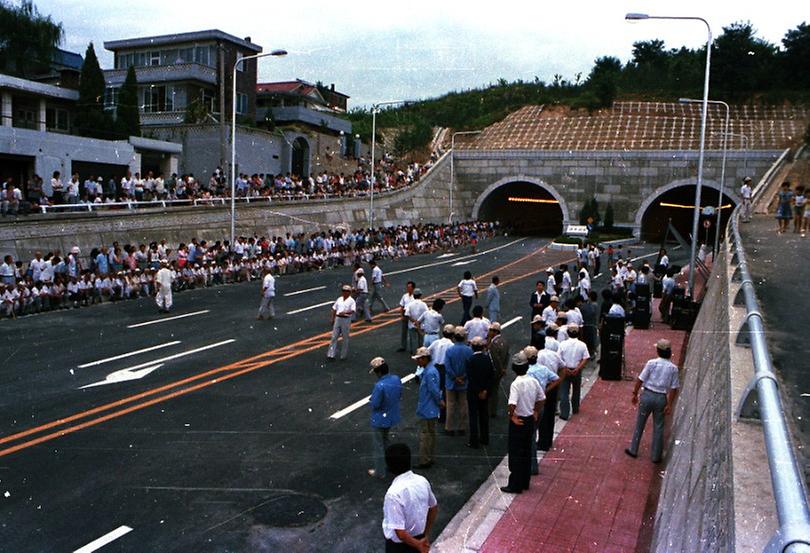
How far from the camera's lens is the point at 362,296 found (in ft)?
63.9

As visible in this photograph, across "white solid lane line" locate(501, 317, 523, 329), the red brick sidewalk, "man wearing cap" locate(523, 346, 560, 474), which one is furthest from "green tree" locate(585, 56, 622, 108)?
"man wearing cap" locate(523, 346, 560, 474)

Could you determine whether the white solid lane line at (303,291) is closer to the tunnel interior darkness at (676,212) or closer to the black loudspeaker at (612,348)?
the black loudspeaker at (612,348)

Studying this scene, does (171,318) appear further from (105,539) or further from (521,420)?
(521,420)

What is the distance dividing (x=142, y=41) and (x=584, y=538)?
177 ft

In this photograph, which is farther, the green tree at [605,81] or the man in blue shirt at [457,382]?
the green tree at [605,81]

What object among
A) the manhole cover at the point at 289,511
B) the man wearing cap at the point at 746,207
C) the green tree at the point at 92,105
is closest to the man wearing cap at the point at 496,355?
the manhole cover at the point at 289,511

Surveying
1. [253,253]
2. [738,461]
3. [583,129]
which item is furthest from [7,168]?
[583,129]

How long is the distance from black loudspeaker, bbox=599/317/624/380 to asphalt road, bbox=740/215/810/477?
9.31 ft

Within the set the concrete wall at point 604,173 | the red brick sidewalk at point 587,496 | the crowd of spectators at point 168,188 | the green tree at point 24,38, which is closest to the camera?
the red brick sidewalk at point 587,496

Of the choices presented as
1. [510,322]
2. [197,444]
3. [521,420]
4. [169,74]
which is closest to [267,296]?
[510,322]

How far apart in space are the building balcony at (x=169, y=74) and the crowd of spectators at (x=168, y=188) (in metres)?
8.56

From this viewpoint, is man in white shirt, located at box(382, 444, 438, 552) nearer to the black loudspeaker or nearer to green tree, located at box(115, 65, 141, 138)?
the black loudspeaker

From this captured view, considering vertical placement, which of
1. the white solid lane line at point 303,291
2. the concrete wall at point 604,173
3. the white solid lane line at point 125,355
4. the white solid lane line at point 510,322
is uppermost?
the concrete wall at point 604,173

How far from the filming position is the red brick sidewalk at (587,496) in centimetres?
741
